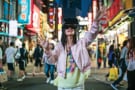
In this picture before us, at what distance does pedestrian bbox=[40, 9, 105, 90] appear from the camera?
6.16 meters

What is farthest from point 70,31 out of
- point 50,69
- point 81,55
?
point 50,69

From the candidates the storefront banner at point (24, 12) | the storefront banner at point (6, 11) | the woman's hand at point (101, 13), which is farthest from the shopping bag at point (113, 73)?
the storefront banner at point (24, 12)

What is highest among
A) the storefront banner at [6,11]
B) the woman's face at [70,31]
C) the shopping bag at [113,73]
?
the storefront banner at [6,11]

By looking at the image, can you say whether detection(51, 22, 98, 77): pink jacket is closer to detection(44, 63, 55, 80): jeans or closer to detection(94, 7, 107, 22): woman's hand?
detection(94, 7, 107, 22): woman's hand

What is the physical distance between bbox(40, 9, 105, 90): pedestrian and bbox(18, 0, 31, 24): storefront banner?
3646 centimetres

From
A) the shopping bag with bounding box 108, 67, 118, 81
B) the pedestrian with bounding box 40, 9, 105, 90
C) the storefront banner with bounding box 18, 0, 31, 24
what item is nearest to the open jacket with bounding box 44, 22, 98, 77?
the pedestrian with bounding box 40, 9, 105, 90

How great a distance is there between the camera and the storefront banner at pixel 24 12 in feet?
140

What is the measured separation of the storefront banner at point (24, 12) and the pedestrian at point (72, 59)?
36.5 metres

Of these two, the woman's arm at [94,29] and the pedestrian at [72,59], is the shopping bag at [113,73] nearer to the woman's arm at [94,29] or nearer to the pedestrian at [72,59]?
the pedestrian at [72,59]

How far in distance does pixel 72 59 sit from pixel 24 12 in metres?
37.2

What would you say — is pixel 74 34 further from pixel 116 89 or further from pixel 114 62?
pixel 114 62

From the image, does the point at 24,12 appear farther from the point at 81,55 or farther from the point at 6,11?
the point at 81,55

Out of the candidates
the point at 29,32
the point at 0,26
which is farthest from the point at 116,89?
the point at 29,32

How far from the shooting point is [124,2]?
90.5 feet
